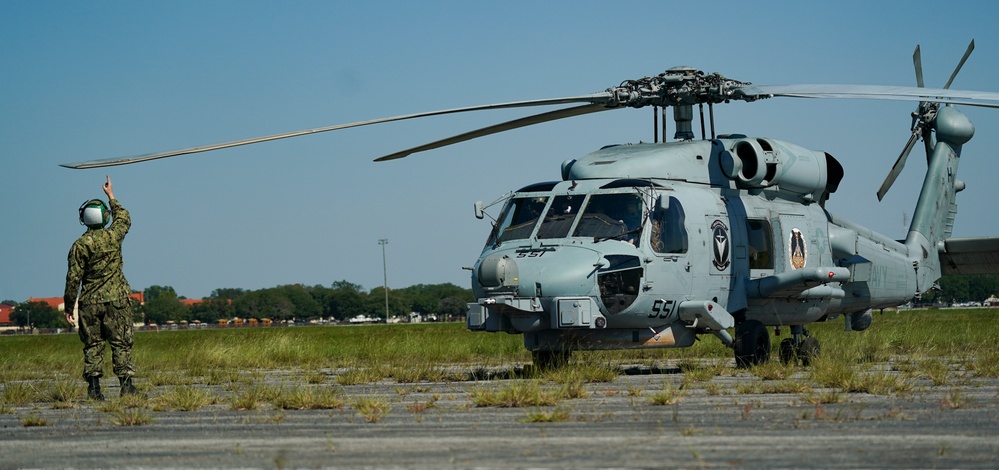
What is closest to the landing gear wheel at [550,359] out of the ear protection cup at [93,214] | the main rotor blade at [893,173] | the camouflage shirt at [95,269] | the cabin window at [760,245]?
the cabin window at [760,245]

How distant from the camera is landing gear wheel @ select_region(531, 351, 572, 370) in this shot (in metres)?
15.7

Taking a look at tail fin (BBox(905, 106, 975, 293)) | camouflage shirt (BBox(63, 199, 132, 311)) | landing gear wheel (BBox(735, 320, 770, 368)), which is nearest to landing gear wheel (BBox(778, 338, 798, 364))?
landing gear wheel (BBox(735, 320, 770, 368))

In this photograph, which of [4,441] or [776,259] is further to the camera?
[776,259]

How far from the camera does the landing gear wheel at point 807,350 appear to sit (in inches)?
707

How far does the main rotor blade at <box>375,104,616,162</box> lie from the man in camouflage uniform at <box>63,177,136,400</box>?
17.6 feet

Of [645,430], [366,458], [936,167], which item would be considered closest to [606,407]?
[645,430]

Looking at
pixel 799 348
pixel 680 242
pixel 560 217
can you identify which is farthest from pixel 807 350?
pixel 560 217

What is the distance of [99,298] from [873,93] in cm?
944

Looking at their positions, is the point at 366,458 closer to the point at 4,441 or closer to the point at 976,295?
the point at 4,441

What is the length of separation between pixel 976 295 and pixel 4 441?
203m

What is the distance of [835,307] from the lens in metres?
19.2

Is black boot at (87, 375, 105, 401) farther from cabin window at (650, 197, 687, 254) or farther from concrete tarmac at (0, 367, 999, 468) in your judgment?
cabin window at (650, 197, 687, 254)

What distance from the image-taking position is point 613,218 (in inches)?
619

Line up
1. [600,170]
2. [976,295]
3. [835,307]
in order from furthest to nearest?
[976,295] < [835,307] < [600,170]
